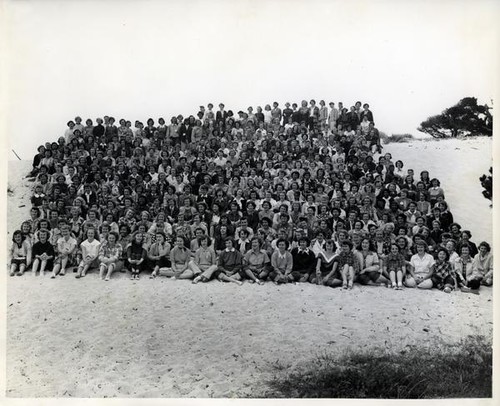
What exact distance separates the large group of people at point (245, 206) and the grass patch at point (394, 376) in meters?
1.37

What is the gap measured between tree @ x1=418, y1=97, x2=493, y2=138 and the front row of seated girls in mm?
2233

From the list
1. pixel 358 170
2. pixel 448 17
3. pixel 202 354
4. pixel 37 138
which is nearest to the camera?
pixel 202 354

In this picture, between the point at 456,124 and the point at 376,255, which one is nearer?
the point at 376,255

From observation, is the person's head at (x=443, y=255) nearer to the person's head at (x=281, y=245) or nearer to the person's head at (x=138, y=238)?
the person's head at (x=281, y=245)

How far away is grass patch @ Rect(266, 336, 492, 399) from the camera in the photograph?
9656 millimetres

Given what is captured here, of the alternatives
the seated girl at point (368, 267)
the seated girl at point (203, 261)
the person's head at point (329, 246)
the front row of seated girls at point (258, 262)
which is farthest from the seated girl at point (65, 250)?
the seated girl at point (368, 267)

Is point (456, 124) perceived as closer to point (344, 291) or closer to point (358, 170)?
point (358, 170)

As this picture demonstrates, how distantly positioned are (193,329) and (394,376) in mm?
3363

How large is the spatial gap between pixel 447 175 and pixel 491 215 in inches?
63.4

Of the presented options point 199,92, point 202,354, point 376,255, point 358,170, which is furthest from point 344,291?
point 199,92

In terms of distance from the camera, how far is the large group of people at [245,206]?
11102 mm

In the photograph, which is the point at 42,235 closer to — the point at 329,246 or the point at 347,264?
the point at 329,246

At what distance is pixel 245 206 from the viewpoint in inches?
494

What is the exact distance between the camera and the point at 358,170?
13.5 metres
